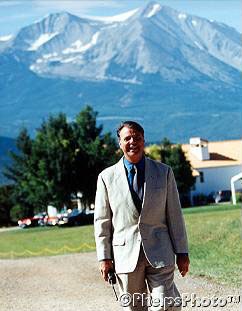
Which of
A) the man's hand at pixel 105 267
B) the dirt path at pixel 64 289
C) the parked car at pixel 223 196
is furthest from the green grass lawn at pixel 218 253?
the parked car at pixel 223 196

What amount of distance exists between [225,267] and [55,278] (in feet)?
8.09

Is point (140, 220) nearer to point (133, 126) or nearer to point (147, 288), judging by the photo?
point (147, 288)

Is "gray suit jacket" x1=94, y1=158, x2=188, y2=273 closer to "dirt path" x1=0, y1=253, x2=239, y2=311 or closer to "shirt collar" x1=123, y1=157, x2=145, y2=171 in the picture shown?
"shirt collar" x1=123, y1=157, x2=145, y2=171

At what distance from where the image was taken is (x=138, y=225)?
621cm

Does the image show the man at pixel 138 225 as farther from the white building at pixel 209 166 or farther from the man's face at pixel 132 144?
the white building at pixel 209 166

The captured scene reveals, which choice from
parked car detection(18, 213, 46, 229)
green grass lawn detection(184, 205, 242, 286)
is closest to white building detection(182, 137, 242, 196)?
parked car detection(18, 213, 46, 229)

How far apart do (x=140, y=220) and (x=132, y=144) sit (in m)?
0.49

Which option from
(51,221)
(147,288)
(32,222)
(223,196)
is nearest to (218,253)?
(147,288)

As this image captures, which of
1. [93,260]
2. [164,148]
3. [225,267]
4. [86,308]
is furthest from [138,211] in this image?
[164,148]

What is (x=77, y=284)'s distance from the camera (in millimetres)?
12945

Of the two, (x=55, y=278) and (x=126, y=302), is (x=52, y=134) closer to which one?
(x=55, y=278)

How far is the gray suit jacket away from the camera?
620 centimetres

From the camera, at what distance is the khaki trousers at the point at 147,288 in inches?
241

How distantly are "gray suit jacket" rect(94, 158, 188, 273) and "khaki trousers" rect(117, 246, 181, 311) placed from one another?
0.05 m
